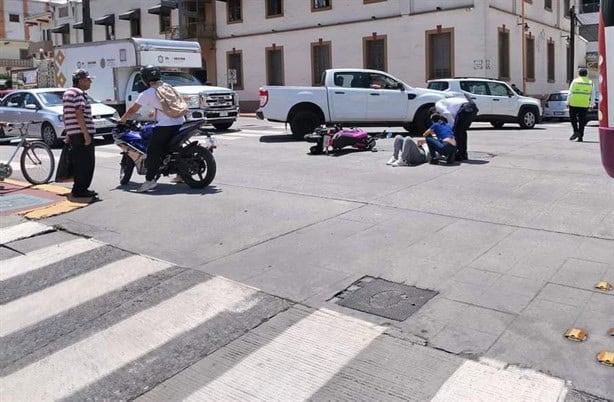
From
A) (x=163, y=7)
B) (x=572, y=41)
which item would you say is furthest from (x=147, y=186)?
(x=572, y=41)

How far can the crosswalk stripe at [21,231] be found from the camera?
6.89 metres

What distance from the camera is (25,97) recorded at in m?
17.4

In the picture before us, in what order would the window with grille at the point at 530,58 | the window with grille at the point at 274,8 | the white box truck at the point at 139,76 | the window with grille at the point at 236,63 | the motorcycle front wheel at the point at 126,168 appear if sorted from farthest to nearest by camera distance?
the window with grille at the point at 236,63, the window with grille at the point at 274,8, the window with grille at the point at 530,58, the white box truck at the point at 139,76, the motorcycle front wheel at the point at 126,168

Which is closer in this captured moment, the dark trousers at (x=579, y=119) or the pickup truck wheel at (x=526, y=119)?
the dark trousers at (x=579, y=119)

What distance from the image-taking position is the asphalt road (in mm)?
3859

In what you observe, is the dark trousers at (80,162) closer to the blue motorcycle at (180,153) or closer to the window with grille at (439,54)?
the blue motorcycle at (180,153)

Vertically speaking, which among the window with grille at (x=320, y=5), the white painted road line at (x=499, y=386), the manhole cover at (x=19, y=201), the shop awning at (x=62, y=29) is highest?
the shop awning at (x=62, y=29)

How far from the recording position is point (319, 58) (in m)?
Result: 34.5

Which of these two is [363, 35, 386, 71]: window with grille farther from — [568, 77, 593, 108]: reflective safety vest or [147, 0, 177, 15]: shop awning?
[568, 77, 593, 108]: reflective safety vest

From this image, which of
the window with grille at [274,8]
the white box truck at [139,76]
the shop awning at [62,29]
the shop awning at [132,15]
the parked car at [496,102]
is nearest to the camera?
the white box truck at [139,76]

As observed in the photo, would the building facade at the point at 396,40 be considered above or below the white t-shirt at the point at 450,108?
above

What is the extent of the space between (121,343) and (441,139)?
7816 mm

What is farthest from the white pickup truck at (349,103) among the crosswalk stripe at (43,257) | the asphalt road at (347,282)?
the crosswalk stripe at (43,257)

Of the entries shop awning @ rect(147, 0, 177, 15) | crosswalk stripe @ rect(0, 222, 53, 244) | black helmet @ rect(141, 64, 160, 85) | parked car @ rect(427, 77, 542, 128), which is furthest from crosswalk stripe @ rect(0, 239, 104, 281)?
shop awning @ rect(147, 0, 177, 15)
